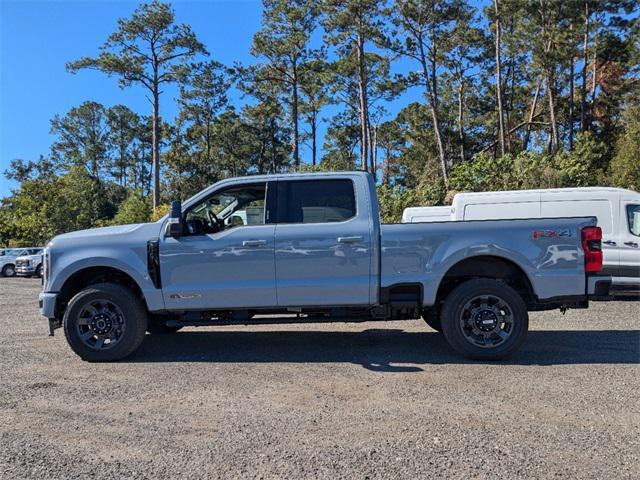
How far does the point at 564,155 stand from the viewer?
2747 cm

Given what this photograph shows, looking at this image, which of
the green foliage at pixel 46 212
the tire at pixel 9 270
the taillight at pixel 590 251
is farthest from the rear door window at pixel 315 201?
the green foliage at pixel 46 212

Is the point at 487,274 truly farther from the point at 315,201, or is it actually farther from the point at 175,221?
the point at 175,221

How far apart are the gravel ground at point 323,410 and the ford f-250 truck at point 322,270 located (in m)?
0.50

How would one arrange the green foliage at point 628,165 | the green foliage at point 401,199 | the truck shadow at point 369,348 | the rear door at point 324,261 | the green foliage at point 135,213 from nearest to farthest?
the rear door at point 324,261 < the truck shadow at point 369,348 < the green foliage at point 628,165 < the green foliage at point 401,199 < the green foliage at point 135,213

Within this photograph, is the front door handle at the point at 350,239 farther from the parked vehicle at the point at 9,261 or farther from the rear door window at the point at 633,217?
the parked vehicle at the point at 9,261

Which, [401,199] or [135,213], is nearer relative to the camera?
[401,199]

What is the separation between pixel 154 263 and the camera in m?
5.81

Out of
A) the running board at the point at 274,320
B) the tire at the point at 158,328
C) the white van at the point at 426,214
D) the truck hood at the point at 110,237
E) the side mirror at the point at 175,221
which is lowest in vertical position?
the tire at the point at 158,328

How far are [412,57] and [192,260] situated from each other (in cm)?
3694

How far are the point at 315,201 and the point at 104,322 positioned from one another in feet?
9.25

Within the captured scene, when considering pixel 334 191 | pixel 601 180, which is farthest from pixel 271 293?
pixel 601 180

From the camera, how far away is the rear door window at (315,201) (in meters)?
5.88

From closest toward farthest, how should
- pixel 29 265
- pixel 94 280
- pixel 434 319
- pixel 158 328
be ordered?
pixel 94 280
pixel 434 319
pixel 158 328
pixel 29 265

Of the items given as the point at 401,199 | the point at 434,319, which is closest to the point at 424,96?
the point at 401,199
